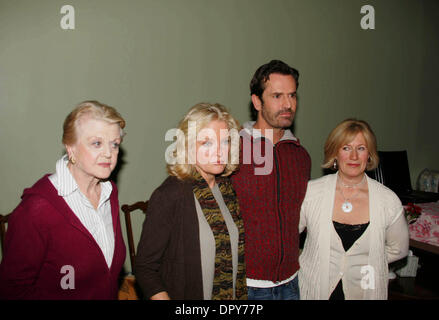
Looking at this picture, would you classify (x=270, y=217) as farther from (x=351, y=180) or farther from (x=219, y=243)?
(x=351, y=180)

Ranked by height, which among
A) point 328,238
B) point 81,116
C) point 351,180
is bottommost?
point 328,238

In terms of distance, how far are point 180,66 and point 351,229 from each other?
2202 millimetres

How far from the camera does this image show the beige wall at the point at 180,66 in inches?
101

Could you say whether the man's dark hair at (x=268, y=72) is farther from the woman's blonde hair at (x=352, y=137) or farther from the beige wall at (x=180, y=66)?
the beige wall at (x=180, y=66)

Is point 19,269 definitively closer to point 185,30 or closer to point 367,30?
point 185,30

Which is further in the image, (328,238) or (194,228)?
(328,238)

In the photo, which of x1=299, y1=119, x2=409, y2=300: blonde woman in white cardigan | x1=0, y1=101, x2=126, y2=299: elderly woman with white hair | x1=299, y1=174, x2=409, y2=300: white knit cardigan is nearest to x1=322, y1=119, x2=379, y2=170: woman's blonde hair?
x1=299, y1=119, x2=409, y2=300: blonde woman in white cardigan

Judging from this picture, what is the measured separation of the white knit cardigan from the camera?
6.12ft

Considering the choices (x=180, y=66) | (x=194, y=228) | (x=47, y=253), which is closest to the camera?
(x=47, y=253)

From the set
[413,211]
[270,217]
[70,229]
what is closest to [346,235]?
[270,217]

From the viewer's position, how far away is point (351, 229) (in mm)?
1893

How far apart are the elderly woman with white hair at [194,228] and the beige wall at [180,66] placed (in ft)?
5.36

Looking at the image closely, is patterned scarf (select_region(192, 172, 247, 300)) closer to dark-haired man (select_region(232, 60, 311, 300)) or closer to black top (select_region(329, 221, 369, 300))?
dark-haired man (select_region(232, 60, 311, 300))

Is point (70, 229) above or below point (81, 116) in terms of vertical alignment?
below
